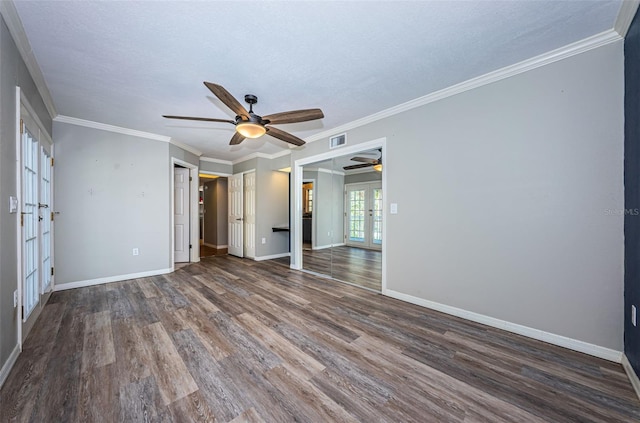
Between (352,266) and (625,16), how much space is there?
405 cm

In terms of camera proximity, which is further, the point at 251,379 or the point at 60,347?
the point at 60,347

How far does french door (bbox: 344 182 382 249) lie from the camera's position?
408 centimetres

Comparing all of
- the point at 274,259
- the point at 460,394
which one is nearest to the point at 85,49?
the point at 460,394

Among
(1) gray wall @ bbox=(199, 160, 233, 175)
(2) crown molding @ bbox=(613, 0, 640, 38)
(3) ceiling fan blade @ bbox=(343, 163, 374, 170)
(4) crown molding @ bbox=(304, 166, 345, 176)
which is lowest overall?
(3) ceiling fan blade @ bbox=(343, 163, 374, 170)

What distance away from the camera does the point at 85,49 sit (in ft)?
6.62

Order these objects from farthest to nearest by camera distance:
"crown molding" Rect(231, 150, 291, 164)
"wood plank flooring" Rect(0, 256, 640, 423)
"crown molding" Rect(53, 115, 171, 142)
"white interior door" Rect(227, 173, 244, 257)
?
"white interior door" Rect(227, 173, 244, 257) → "crown molding" Rect(231, 150, 291, 164) → "crown molding" Rect(53, 115, 171, 142) → "wood plank flooring" Rect(0, 256, 640, 423)

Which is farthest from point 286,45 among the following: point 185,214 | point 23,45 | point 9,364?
point 185,214

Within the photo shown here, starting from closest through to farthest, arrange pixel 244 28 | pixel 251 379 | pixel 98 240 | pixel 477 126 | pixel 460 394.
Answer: pixel 460 394 → pixel 251 379 → pixel 244 28 → pixel 477 126 → pixel 98 240

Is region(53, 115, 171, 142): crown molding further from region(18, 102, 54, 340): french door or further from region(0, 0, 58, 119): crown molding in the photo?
region(0, 0, 58, 119): crown molding

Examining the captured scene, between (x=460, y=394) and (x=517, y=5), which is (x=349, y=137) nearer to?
(x=517, y=5)

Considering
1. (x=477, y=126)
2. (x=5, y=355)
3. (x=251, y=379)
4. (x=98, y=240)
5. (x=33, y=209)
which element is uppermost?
(x=477, y=126)

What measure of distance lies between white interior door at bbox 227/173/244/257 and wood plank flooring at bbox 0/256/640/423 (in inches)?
123

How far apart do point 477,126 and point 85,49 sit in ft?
12.0

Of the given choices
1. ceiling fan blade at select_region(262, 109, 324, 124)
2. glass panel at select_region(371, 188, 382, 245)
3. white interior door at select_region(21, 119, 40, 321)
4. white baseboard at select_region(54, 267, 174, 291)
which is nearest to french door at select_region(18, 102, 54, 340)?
white interior door at select_region(21, 119, 40, 321)
